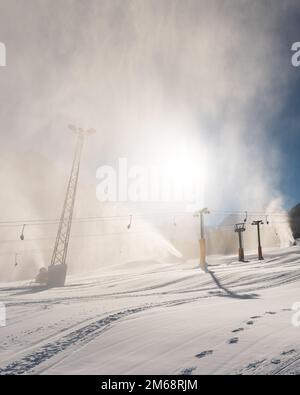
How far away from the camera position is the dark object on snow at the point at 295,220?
82.6 meters

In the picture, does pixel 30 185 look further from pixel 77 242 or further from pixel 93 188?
pixel 77 242

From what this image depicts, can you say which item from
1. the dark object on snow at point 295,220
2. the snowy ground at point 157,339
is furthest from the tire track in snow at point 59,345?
the dark object on snow at point 295,220

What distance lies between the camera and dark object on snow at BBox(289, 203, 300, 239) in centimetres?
8262

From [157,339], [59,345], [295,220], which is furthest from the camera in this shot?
[295,220]

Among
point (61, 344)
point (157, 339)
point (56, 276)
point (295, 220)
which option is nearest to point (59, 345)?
point (61, 344)

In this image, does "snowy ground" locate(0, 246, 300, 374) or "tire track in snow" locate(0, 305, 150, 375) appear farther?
"tire track in snow" locate(0, 305, 150, 375)

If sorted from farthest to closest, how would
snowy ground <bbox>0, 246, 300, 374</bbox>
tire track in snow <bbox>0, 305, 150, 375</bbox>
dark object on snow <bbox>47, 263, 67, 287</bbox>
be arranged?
1. dark object on snow <bbox>47, 263, 67, 287</bbox>
2. tire track in snow <bbox>0, 305, 150, 375</bbox>
3. snowy ground <bbox>0, 246, 300, 374</bbox>

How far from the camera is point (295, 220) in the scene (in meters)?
86.3

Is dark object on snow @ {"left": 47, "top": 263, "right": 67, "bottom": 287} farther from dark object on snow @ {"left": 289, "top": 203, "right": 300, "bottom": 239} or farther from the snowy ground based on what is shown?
dark object on snow @ {"left": 289, "top": 203, "right": 300, "bottom": 239}

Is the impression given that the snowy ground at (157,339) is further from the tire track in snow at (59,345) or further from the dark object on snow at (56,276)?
the dark object on snow at (56,276)

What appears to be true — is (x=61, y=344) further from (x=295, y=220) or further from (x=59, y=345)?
(x=295, y=220)

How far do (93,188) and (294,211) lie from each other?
86.1 metres

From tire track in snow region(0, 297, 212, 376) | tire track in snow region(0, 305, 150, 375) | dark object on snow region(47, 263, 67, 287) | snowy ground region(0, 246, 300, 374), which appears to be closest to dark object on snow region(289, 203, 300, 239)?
dark object on snow region(47, 263, 67, 287)

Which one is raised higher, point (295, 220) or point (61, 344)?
point (295, 220)
